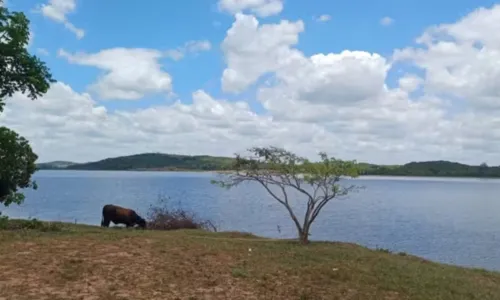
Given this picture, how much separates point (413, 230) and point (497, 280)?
3027 cm

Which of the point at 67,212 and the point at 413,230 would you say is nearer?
the point at 413,230

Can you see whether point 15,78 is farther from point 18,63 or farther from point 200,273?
point 200,273

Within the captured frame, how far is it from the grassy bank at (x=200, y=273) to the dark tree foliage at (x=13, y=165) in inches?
181

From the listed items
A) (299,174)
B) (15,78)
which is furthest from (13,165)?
(299,174)

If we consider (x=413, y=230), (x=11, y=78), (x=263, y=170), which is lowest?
(x=413, y=230)

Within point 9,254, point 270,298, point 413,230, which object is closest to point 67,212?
point 413,230

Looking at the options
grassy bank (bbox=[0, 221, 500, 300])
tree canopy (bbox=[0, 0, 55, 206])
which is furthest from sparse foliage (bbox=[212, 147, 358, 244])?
tree canopy (bbox=[0, 0, 55, 206])

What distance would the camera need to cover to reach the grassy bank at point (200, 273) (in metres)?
11.5

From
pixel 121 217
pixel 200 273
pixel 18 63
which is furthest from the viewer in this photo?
pixel 121 217

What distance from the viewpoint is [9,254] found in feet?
44.0

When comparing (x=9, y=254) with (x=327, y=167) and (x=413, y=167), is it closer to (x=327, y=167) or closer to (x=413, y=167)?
(x=327, y=167)

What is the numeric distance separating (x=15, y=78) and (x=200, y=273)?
12.5 m

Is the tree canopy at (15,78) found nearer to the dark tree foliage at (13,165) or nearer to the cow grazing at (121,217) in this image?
the dark tree foliage at (13,165)

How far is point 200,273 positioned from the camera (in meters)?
13.1
